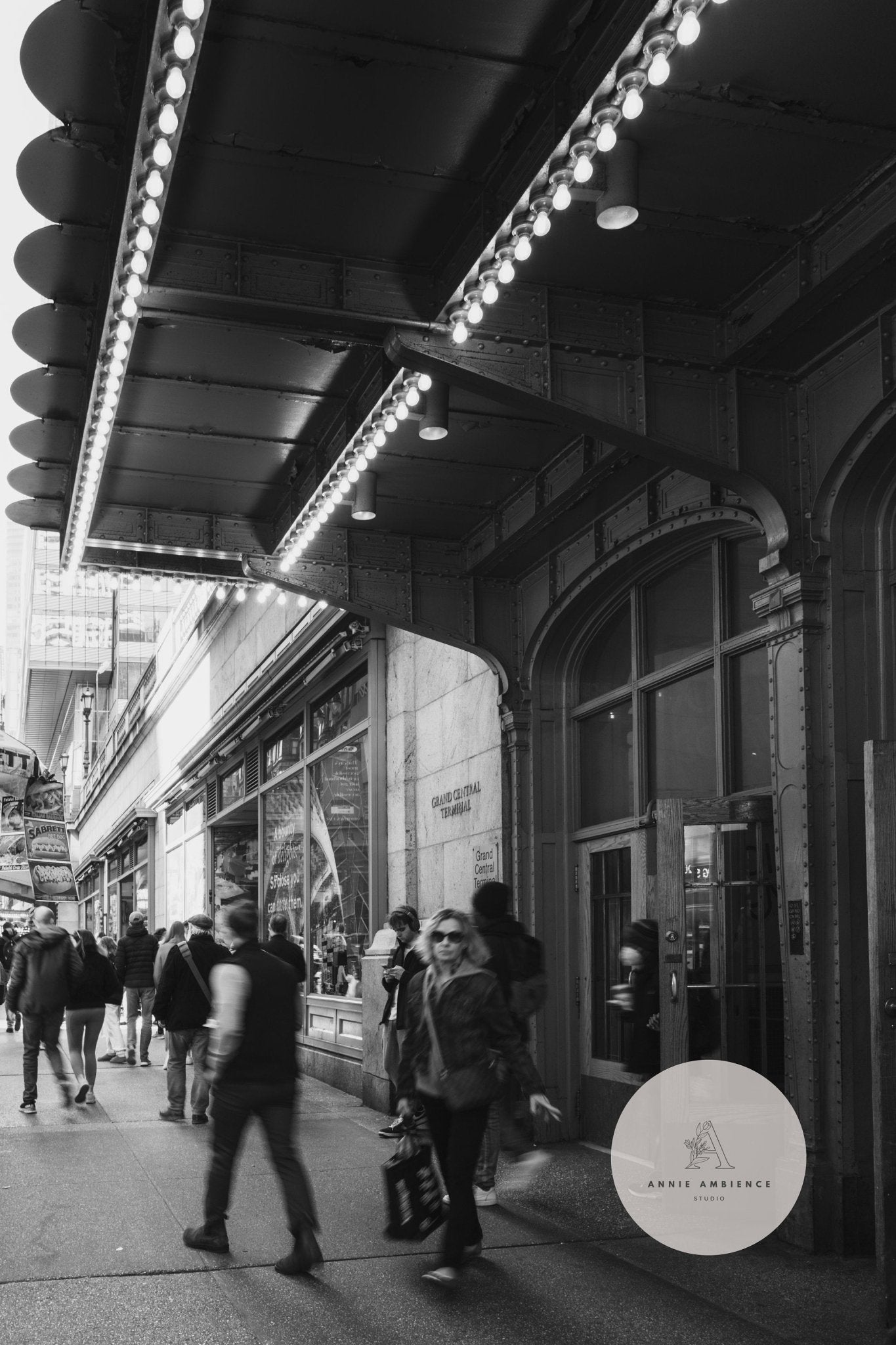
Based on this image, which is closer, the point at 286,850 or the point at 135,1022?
the point at 135,1022

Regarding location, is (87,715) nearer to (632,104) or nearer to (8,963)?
(8,963)

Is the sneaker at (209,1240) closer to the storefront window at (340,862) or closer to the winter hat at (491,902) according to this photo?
the winter hat at (491,902)

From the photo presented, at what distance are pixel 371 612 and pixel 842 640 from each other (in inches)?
217

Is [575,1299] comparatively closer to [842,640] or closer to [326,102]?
[842,640]

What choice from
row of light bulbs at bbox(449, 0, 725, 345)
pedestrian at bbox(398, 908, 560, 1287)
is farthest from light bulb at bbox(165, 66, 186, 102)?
pedestrian at bbox(398, 908, 560, 1287)

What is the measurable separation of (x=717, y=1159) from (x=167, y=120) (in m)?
5.91

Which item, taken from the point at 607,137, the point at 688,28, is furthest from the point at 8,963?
the point at 688,28

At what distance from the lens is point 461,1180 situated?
675cm

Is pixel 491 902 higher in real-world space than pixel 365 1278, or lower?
higher

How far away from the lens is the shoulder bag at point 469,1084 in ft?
22.2

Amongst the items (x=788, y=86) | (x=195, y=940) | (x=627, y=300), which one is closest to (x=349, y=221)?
(x=627, y=300)

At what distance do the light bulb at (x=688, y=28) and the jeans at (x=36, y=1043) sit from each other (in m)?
10.3

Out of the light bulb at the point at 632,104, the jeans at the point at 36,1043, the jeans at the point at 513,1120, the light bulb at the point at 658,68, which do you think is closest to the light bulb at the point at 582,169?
the light bulb at the point at 632,104

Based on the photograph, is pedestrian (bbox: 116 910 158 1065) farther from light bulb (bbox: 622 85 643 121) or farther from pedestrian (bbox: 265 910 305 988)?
light bulb (bbox: 622 85 643 121)
